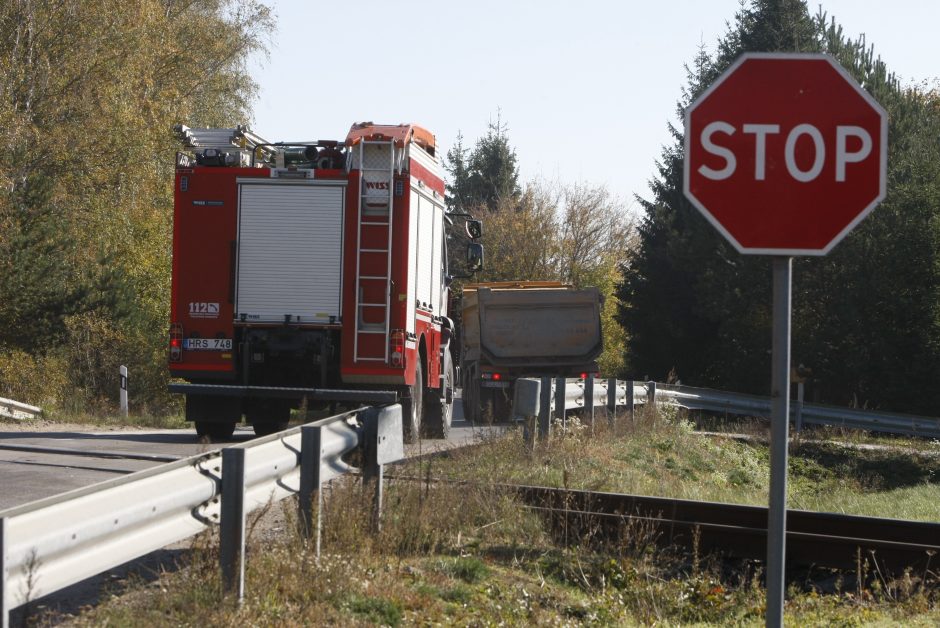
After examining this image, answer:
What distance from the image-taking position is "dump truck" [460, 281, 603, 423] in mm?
26578

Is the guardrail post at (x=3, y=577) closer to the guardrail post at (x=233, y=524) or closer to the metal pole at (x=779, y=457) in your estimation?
the guardrail post at (x=233, y=524)

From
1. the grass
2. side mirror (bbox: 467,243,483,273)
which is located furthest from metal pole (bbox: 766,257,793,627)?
side mirror (bbox: 467,243,483,273)

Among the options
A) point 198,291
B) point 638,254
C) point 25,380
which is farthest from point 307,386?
point 638,254

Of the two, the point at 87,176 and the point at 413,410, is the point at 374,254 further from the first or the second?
the point at 87,176

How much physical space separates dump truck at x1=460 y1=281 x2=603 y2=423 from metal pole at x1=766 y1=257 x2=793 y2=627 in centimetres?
2193

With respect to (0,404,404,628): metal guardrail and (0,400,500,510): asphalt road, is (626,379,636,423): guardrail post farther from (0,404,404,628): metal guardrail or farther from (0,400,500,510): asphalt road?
(0,404,404,628): metal guardrail

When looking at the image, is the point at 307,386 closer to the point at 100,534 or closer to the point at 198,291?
the point at 198,291

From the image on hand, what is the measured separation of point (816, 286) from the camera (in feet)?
105

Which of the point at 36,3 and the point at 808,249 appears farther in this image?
the point at 36,3

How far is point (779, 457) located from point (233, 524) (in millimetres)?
2358

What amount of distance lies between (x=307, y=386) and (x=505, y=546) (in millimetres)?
7626

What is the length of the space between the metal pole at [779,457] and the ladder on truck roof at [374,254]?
1045 cm

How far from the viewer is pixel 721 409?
78.2 ft

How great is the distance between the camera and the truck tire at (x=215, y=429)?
51.3 ft
